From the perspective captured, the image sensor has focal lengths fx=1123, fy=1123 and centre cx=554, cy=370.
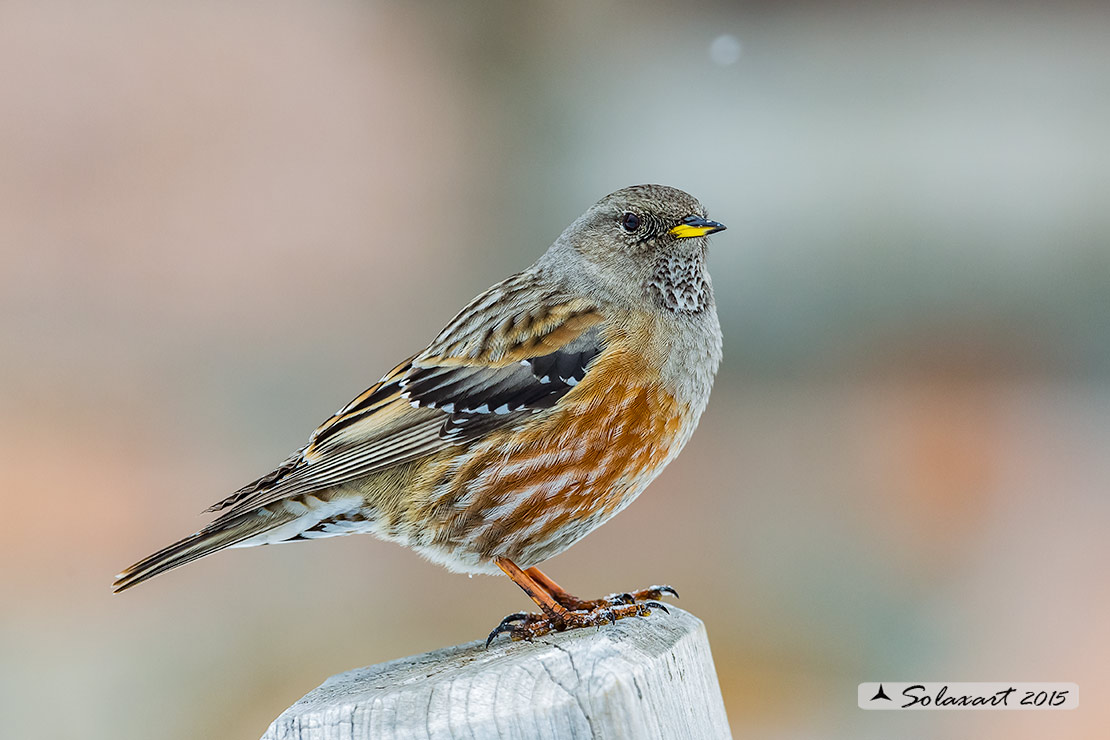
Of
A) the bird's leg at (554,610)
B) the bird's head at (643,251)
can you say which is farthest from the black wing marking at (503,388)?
the bird's leg at (554,610)

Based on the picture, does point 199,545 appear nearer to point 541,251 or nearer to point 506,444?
point 506,444

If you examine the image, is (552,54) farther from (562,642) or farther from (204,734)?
(562,642)

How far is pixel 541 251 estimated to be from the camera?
26.3 feet

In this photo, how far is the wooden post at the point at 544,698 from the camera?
1.79m

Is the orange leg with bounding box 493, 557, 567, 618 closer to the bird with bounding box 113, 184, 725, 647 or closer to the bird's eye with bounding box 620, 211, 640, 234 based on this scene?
the bird with bounding box 113, 184, 725, 647

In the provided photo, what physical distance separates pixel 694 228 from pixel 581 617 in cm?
136

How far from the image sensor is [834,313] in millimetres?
7730


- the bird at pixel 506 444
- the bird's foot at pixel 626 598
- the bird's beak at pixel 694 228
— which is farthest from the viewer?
the bird's beak at pixel 694 228

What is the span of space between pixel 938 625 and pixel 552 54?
518 cm

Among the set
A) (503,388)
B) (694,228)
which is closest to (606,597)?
(503,388)

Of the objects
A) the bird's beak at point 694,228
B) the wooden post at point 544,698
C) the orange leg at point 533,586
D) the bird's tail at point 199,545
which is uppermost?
the bird's beak at point 694,228

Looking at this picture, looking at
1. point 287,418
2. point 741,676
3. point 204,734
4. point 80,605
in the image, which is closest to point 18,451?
point 80,605

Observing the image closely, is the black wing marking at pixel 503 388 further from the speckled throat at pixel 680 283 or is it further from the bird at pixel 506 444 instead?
the speckled throat at pixel 680 283

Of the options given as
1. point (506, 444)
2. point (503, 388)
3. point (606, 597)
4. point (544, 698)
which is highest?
point (503, 388)
